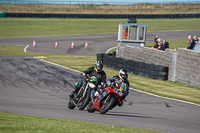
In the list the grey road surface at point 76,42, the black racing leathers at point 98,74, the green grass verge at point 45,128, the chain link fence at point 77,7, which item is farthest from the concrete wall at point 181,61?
the chain link fence at point 77,7

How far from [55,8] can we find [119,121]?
63450mm

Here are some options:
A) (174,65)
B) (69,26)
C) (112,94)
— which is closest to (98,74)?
(112,94)

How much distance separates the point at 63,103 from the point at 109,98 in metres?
2.85

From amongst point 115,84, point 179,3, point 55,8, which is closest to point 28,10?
point 55,8

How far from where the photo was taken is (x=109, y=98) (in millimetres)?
9719

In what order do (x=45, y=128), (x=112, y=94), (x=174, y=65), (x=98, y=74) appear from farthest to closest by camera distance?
(x=174, y=65) → (x=98, y=74) → (x=112, y=94) → (x=45, y=128)

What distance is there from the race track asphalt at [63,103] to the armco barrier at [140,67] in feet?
10.3

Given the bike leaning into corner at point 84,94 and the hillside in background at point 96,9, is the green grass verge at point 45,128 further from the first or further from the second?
the hillside in background at point 96,9

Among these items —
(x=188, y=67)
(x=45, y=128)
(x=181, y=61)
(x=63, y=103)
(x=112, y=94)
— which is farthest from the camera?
(x=181, y=61)

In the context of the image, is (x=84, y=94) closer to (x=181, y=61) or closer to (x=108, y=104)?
(x=108, y=104)

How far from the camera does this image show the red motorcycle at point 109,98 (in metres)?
9.61

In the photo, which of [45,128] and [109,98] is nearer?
[45,128]

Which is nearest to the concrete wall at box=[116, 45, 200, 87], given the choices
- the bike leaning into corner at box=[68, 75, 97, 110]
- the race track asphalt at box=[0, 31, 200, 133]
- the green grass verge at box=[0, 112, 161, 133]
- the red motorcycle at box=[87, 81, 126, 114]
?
the race track asphalt at box=[0, 31, 200, 133]

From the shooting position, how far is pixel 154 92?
49.6 feet
